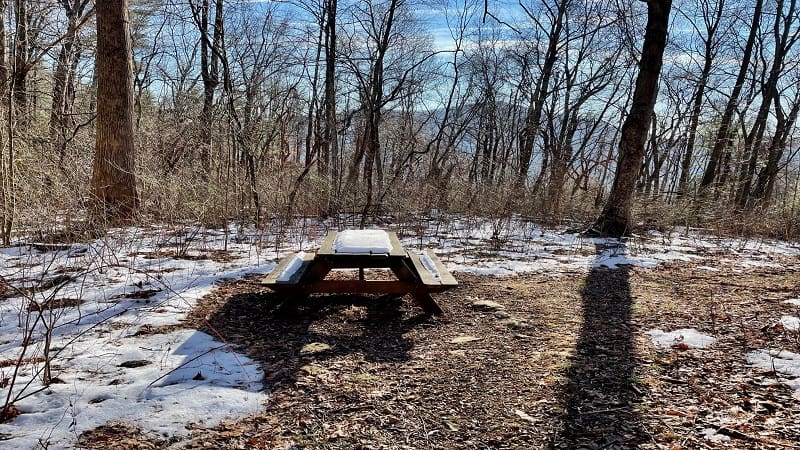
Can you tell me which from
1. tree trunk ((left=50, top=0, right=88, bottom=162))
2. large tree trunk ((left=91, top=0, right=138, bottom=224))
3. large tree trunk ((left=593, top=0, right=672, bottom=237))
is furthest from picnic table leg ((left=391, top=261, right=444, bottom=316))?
tree trunk ((left=50, top=0, right=88, bottom=162))

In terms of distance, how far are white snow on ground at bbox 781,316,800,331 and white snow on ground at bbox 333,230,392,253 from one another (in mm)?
3157

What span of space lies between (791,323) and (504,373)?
2580 mm

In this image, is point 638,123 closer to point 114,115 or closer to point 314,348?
point 314,348

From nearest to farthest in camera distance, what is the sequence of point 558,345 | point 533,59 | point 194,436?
point 194,436 < point 558,345 < point 533,59

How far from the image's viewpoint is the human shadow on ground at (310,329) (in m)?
2.97

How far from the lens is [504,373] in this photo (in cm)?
285

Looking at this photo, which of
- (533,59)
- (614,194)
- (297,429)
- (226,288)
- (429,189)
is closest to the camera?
(297,429)

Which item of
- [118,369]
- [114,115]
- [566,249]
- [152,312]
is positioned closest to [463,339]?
[118,369]

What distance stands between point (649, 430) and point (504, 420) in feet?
2.22

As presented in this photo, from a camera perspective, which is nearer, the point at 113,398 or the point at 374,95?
A: the point at 113,398

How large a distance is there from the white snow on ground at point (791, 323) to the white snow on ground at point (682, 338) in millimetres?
680

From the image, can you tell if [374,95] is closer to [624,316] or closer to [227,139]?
[227,139]

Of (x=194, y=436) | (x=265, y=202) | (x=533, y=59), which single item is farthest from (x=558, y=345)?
(x=533, y=59)

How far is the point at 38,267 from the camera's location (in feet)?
15.6
